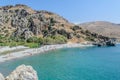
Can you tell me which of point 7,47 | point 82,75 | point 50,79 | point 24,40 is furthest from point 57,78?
point 24,40

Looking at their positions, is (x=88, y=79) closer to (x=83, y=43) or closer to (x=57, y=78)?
(x=57, y=78)

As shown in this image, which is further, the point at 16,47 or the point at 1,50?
the point at 16,47

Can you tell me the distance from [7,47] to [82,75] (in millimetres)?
76438

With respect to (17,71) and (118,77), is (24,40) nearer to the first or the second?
(118,77)

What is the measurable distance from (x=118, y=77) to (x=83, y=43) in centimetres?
14123

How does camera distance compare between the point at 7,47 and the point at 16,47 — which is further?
the point at 16,47

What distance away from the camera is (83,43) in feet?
653

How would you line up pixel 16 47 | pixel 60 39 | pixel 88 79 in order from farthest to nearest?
pixel 60 39, pixel 16 47, pixel 88 79

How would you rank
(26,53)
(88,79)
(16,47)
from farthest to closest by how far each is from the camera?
(16,47), (26,53), (88,79)

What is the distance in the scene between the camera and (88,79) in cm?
5697

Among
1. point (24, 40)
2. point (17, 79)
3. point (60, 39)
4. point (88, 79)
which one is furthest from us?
point (60, 39)

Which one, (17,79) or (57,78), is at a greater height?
(17,79)

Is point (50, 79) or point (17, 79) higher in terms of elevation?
point (17, 79)

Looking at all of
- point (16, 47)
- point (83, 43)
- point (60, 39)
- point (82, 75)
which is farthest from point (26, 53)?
point (83, 43)
